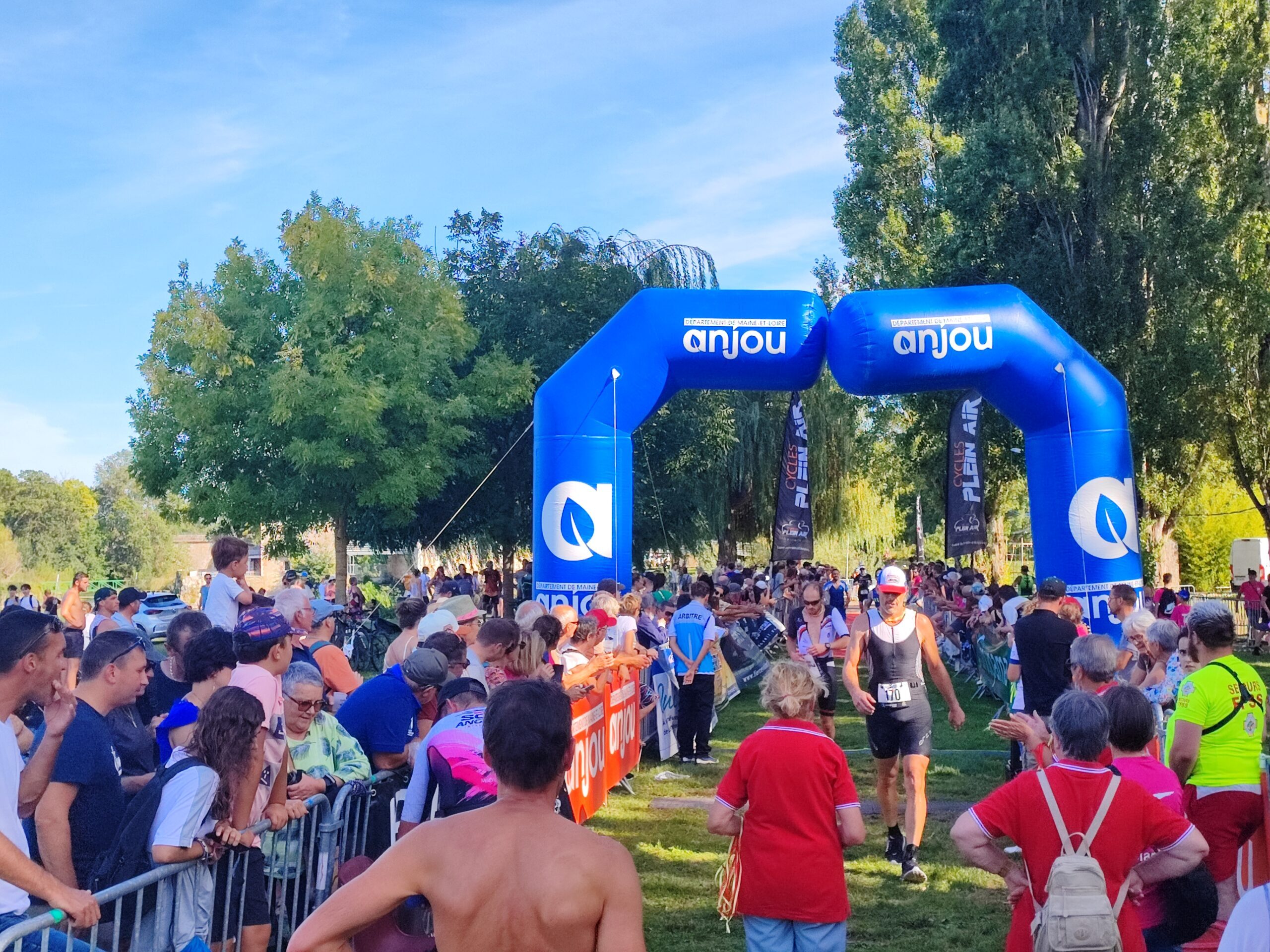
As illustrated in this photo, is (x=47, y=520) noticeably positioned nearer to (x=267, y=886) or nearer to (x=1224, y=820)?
(x=267, y=886)

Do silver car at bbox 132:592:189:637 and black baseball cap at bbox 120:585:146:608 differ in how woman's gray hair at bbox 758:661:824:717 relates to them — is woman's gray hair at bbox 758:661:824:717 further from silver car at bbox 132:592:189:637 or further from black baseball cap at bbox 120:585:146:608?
silver car at bbox 132:592:189:637

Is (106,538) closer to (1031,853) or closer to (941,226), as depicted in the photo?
(941,226)

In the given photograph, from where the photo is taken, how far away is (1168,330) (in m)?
22.1

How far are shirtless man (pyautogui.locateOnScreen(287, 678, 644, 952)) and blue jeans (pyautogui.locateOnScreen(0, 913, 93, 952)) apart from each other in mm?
1432

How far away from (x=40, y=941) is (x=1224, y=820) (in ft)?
15.3

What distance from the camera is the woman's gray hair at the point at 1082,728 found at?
3.72 metres

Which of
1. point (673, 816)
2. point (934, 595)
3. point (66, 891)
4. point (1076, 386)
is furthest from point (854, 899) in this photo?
point (934, 595)

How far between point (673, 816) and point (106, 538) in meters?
70.9

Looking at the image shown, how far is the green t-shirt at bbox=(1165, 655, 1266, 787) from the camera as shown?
5.27 metres

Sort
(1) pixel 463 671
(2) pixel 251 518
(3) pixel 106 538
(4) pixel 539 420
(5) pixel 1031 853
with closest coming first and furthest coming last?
1. (5) pixel 1031 853
2. (1) pixel 463 671
3. (4) pixel 539 420
4. (2) pixel 251 518
5. (3) pixel 106 538

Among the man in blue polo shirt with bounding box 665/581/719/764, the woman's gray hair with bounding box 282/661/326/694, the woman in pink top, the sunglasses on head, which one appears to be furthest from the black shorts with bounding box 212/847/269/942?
the man in blue polo shirt with bounding box 665/581/719/764

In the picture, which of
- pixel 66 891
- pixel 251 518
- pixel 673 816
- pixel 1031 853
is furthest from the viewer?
pixel 251 518

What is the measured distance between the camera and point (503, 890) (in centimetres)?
236

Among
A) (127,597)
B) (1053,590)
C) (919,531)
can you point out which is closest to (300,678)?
(1053,590)
